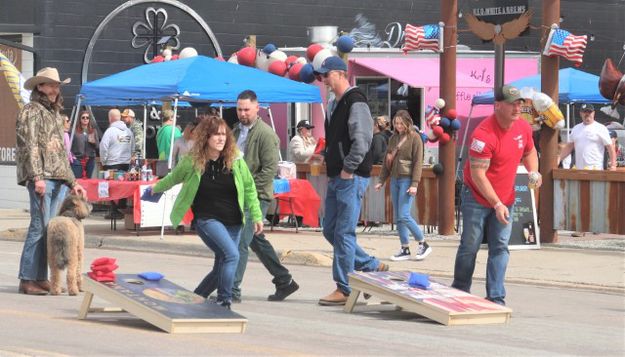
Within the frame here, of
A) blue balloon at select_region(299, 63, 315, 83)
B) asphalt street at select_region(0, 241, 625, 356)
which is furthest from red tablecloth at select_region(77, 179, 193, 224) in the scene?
asphalt street at select_region(0, 241, 625, 356)

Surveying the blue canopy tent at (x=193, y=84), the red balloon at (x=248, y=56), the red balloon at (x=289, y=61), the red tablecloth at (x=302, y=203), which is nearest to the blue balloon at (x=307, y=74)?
the red balloon at (x=289, y=61)

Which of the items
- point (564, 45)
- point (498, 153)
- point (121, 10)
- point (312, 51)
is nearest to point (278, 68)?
point (312, 51)

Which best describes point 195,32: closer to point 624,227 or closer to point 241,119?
point 624,227

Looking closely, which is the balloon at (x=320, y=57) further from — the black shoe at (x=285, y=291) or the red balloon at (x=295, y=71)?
the black shoe at (x=285, y=291)

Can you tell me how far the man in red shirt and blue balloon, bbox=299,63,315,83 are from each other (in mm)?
12025

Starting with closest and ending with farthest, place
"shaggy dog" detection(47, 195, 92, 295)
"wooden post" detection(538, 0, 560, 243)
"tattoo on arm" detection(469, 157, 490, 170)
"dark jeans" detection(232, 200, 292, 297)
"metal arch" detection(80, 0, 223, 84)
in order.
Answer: "tattoo on arm" detection(469, 157, 490, 170), "dark jeans" detection(232, 200, 292, 297), "shaggy dog" detection(47, 195, 92, 295), "wooden post" detection(538, 0, 560, 243), "metal arch" detection(80, 0, 223, 84)

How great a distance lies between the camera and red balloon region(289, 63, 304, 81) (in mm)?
23734

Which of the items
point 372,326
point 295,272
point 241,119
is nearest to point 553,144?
point 295,272

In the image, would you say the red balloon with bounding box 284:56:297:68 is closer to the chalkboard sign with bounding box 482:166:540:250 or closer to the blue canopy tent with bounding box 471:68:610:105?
the blue canopy tent with bounding box 471:68:610:105

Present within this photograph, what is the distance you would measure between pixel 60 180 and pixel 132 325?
2707 mm

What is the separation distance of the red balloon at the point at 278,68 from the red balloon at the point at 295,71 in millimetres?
157

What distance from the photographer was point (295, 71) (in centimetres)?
2378

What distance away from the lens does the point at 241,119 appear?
39.9ft

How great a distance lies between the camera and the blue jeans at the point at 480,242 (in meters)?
11.1
